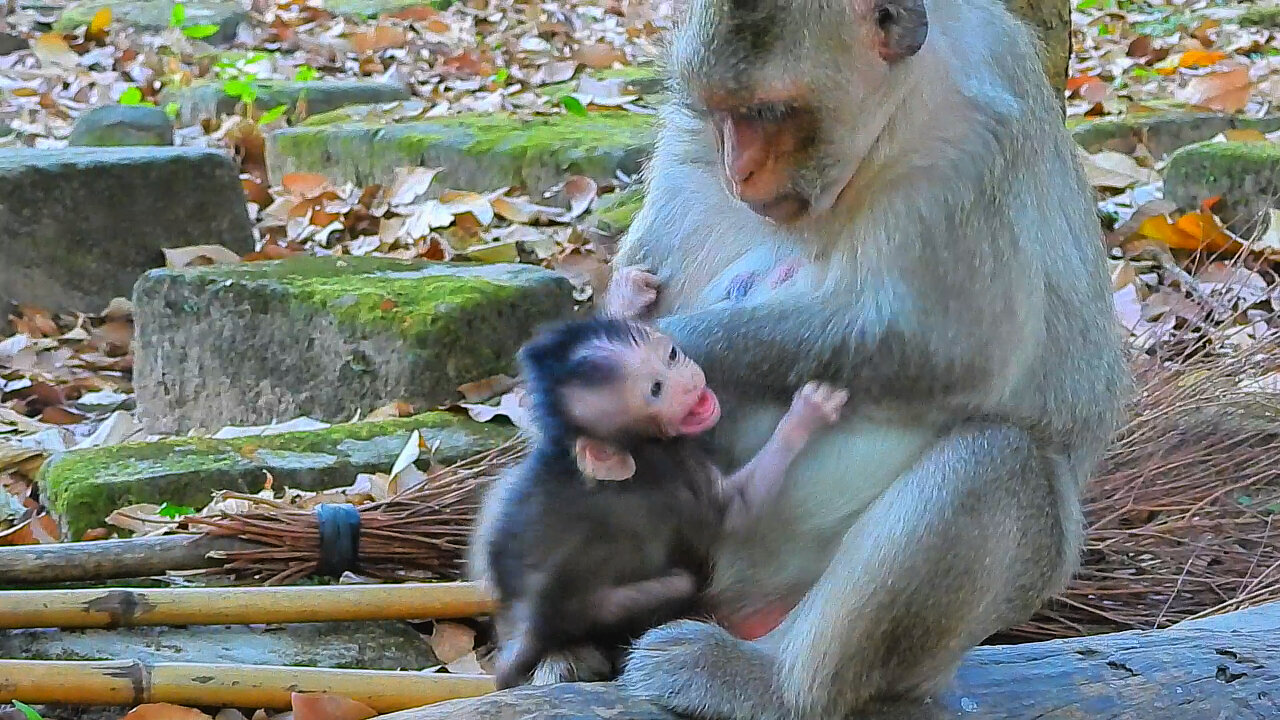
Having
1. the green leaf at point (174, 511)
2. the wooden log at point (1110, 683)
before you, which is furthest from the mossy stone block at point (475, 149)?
the wooden log at point (1110, 683)

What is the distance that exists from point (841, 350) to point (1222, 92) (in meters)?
6.82

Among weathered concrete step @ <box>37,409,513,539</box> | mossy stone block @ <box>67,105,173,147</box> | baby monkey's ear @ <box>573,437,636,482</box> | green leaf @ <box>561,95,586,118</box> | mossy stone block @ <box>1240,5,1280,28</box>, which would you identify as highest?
baby monkey's ear @ <box>573,437,636,482</box>

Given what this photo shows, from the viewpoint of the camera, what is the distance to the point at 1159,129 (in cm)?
775

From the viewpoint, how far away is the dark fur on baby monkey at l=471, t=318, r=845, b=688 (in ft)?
9.26

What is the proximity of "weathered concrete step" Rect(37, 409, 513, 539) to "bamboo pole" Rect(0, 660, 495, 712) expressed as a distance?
1.20 m

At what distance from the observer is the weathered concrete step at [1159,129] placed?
7629 millimetres

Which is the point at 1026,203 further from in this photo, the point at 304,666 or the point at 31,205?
the point at 31,205

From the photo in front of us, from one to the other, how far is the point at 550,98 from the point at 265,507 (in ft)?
21.0

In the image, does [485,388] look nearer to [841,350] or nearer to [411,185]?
[841,350]

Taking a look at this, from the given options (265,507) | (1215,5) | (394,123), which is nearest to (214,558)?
(265,507)

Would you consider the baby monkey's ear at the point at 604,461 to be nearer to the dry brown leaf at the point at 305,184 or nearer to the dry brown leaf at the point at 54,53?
the dry brown leaf at the point at 305,184

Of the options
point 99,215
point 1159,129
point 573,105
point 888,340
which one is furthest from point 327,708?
point 573,105

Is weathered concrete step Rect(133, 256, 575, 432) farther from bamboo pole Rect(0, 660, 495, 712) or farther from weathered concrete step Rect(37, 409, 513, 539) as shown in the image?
bamboo pole Rect(0, 660, 495, 712)

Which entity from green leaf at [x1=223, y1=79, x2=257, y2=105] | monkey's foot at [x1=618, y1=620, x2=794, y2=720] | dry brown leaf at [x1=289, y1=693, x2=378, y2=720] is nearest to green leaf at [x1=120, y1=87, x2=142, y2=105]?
green leaf at [x1=223, y1=79, x2=257, y2=105]
